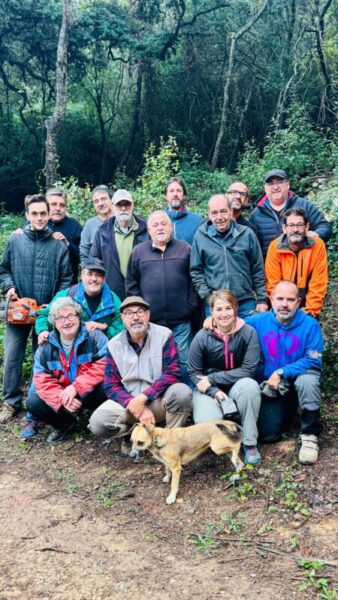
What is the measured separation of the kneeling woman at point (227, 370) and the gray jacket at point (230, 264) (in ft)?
1.62

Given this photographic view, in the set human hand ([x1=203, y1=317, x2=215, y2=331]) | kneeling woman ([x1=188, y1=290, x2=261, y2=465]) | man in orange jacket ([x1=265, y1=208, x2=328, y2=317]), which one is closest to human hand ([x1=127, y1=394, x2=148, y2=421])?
kneeling woman ([x1=188, y1=290, x2=261, y2=465])

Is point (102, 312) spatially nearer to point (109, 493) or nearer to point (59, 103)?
point (109, 493)

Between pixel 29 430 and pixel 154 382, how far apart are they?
1.61m

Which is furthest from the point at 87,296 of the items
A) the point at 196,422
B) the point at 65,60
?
the point at 65,60

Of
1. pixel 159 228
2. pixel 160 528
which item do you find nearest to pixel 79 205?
pixel 159 228

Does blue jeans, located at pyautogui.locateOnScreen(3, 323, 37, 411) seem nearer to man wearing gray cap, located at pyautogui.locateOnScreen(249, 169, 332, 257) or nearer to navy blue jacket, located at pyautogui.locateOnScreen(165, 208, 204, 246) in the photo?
navy blue jacket, located at pyautogui.locateOnScreen(165, 208, 204, 246)

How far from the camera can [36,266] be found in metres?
5.66

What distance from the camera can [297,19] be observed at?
16.5 meters

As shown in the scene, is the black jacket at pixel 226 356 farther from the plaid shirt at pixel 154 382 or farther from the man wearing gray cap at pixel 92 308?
the man wearing gray cap at pixel 92 308

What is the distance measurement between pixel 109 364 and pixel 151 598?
2045 mm

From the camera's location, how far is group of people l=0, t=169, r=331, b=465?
4449mm

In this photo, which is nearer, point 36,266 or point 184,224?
point 36,266

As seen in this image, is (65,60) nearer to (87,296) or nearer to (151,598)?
(87,296)

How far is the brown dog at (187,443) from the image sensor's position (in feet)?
13.4
